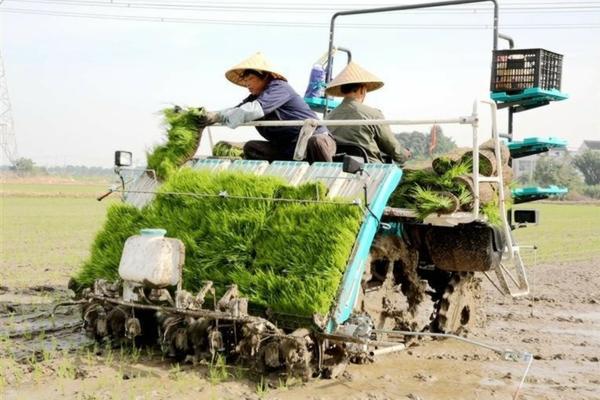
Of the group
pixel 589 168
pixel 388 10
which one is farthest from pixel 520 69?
pixel 589 168

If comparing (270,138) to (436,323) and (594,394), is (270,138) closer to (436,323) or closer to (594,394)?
(436,323)

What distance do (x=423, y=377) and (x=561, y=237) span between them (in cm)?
1753

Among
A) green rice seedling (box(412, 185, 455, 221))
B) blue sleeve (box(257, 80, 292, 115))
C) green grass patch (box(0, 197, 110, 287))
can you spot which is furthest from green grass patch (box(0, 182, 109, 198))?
green rice seedling (box(412, 185, 455, 221))

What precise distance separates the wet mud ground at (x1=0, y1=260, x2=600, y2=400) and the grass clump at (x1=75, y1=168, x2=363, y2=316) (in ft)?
2.05

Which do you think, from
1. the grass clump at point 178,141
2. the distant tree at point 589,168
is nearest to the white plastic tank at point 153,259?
the grass clump at point 178,141

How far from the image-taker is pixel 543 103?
909 centimetres

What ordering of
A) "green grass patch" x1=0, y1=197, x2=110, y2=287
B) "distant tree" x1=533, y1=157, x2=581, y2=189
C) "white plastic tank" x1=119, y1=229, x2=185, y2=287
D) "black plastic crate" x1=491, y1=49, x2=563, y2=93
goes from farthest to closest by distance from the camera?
"distant tree" x1=533, y1=157, x2=581, y2=189 < "green grass patch" x1=0, y1=197, x2=110, y2=287 < "black plastic crate" x1=491, y1=49, x2=563, y2=93 < "white plastic tank" x1=119, y1=229, x2=185, y2=287

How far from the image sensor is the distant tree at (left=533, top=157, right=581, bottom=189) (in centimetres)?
6675

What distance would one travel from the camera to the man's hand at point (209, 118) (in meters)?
7.05

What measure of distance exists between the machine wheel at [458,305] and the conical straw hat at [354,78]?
6.66 ft

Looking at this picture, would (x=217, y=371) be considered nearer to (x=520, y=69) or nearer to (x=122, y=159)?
(x=122, y=159)

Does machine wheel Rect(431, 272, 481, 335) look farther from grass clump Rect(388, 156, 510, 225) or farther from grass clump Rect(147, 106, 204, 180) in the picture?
grass clump Rect(147, 106, 204, 180)

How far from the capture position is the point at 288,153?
7293 millimetres

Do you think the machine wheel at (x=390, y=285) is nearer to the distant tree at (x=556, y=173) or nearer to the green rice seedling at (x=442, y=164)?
the green rice seedling at (x=442, y=164)
